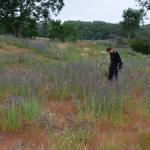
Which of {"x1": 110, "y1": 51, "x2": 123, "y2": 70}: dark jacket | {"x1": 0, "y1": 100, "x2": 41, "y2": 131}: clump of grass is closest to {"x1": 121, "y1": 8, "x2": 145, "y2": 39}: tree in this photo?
{"x1": 110, "y1": 51, "x2": 123, "y2": 70}: dark jacket

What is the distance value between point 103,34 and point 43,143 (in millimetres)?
89911

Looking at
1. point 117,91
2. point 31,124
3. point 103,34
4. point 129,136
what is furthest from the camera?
point 103,34

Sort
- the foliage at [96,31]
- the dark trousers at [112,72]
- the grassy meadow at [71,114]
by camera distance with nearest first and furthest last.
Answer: the grassy meadow at [71,114] < the dark trousers at [112,72] < the foliage at [96,31]

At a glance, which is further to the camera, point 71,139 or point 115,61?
point 115,61

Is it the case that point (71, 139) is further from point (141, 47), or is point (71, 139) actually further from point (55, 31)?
point (55, 31)

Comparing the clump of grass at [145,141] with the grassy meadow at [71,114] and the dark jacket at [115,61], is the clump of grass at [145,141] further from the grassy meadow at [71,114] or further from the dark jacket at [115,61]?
the dark jacket at [115,61]

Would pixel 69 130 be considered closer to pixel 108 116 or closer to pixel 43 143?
pixel 43 143

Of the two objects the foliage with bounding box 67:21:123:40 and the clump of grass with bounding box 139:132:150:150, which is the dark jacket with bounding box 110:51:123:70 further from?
the foliage with bounding box 67:21:123:40

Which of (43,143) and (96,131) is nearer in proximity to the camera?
(43,143)

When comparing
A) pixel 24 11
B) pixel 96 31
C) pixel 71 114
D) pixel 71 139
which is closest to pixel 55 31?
→ pixel 24 11

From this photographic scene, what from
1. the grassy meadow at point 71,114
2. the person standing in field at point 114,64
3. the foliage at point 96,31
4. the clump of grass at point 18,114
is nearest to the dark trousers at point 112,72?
the person standing in field at point 114,64

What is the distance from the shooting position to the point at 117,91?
1008 centimetres

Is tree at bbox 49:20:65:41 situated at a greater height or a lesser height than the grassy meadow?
lesser

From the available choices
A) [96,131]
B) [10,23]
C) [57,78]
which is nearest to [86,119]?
[96,131]
